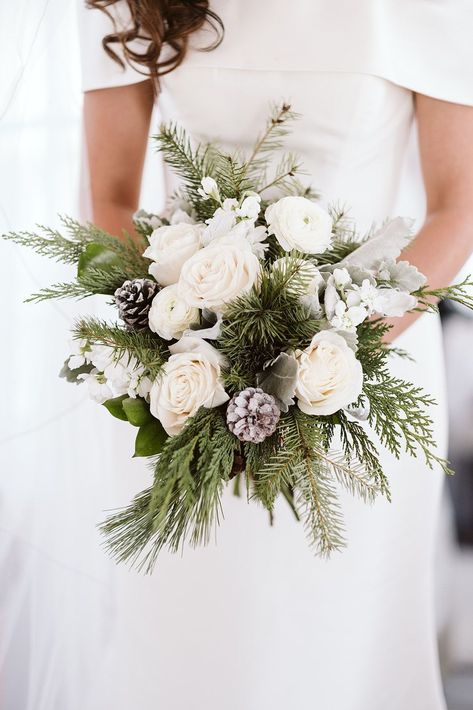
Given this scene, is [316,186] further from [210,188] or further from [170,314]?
[170,314]

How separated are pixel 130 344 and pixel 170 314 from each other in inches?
2.3

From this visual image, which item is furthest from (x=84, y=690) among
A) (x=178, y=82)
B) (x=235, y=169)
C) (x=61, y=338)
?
(x=178, y=82)

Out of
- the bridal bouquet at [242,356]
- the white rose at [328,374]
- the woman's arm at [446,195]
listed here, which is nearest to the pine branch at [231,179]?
the bridal bouquet at [242,356]

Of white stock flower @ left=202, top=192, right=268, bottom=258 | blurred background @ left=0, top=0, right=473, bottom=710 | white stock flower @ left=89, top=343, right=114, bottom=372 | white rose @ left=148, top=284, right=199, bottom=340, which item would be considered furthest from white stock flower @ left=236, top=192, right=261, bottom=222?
blurred background @ left=0, top=0, right=473, bottom=710

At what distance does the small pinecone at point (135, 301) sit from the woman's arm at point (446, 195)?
47cm

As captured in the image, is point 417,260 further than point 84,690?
No

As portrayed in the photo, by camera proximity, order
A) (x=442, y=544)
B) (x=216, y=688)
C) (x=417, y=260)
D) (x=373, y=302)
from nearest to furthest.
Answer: (x=373, y=302) → (x=417, y=260) → (x=216, y=688) → (x=442, y=544)

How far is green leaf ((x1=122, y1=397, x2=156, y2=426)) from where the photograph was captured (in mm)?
780

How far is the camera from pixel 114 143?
1.31 meters

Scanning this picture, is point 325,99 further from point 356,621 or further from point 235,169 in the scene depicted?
point 356,621

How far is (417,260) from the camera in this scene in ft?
3.61

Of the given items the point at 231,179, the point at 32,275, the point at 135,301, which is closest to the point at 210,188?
the point at 231,179

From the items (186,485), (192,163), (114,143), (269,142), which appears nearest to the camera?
(186,485)

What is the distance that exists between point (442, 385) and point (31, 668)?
3.06 ft
